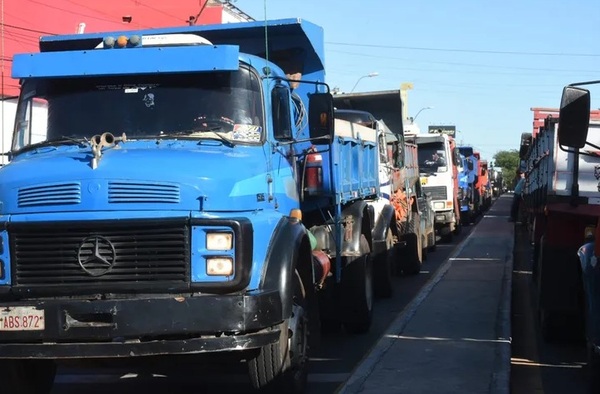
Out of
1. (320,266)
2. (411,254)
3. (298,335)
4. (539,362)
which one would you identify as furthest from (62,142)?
(411,254)

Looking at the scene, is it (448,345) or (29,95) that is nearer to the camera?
(29,95)

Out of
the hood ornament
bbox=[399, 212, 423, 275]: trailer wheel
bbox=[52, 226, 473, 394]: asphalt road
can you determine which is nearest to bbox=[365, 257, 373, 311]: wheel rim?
bbox=[52, 226, 473, 394]: asphalt road

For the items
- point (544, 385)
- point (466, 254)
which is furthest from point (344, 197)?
point (466, 254)

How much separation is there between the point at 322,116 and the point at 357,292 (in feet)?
9.77

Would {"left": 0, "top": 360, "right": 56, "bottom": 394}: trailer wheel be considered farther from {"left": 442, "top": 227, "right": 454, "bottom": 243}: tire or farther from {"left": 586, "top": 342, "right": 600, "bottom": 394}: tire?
{"left": 442, "top": 227, "right": 454, "bottom": 243}: tire

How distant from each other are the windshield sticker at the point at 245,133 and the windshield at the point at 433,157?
55.6ft

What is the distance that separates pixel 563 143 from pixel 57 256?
3872 millimetres

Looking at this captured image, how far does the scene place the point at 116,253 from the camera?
575 centimetres

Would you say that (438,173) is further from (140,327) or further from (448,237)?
(140,327)

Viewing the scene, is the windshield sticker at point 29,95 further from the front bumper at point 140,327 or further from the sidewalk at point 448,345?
the sidewalk at point 448,345

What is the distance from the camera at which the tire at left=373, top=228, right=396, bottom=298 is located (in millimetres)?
12164

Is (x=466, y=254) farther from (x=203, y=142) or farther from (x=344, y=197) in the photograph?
(x=203, y=142)

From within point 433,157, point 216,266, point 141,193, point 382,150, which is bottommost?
point 216,266

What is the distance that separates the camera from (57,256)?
19.1 ft
